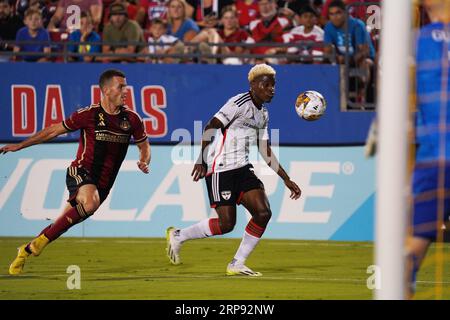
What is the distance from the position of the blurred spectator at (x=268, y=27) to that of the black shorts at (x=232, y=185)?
5245 millimetres

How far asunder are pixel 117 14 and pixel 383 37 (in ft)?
35.8

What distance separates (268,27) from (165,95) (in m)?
2.14

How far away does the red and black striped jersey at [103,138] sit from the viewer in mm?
11820

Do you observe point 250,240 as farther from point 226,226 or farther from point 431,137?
point 431,137

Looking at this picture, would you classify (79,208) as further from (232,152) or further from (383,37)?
(383,37)

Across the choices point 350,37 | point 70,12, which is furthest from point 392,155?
point 70,12

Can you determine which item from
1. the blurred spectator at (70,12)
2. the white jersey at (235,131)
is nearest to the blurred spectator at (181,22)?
the blurred spectator at (70,12)

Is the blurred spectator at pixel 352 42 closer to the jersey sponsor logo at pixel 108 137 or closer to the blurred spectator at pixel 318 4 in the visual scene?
the blurred spectator at pixel 318 4

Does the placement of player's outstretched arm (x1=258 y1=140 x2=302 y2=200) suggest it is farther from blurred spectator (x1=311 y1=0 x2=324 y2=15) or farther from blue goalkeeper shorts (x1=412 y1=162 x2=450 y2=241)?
blurred spectator (x1=311 y1=0 x2=324 y2=15)

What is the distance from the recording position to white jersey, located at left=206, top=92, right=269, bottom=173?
37.0 feet

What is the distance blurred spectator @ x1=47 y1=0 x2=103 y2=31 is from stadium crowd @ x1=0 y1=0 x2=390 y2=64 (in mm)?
15

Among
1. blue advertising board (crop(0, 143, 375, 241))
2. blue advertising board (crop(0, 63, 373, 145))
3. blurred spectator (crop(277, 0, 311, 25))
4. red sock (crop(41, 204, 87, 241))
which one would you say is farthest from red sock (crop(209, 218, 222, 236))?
blurred spectator (crop(277, 0, 311, 25))

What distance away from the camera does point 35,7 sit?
1617 centimetres

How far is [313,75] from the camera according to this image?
1535 cm
